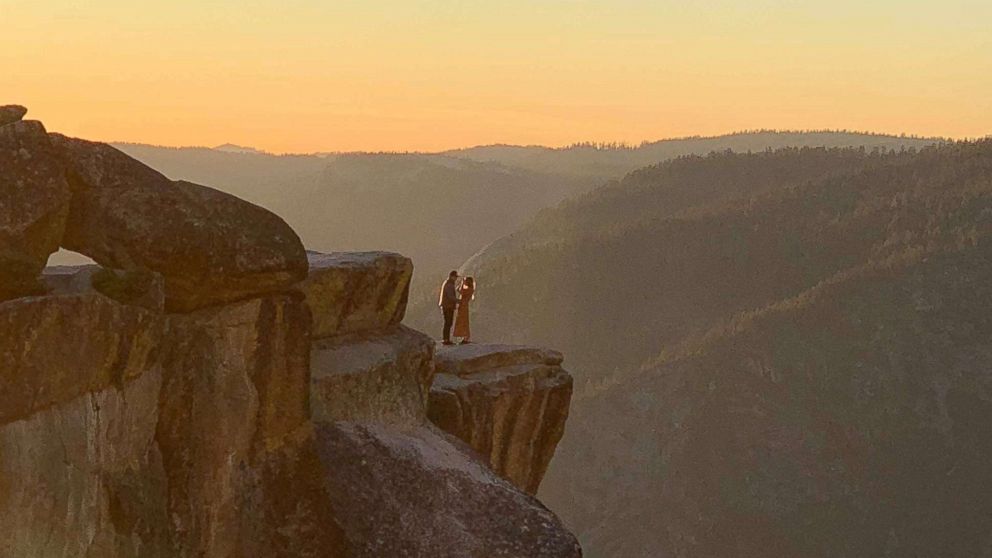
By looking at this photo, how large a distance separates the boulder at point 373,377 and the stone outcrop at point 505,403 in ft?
6.82

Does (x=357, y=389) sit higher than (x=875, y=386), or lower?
higher

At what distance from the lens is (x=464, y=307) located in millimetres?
34938

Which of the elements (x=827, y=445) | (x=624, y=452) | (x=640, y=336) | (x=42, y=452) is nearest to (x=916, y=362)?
(x=827, y=445)

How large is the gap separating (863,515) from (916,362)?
22705 millimetres

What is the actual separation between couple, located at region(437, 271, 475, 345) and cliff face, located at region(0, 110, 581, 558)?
9458 mm

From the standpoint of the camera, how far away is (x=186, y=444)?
734 inches

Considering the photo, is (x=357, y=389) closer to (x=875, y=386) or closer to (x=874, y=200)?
(x=875, y=386)

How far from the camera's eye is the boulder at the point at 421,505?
21688 mm

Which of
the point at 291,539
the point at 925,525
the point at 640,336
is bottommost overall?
the point at 925,525

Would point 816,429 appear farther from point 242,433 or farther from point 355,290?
point 242,433

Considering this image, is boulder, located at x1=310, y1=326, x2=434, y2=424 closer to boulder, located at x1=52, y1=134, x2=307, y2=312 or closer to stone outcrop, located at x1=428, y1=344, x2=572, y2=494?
stone outcrop, located at x1=428, y1=344, x2=572, y2=494

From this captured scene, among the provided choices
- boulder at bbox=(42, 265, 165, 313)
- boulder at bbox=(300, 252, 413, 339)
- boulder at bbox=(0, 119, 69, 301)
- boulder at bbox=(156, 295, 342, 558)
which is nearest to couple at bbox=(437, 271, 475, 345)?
boulder at bbox=(300, 252, 413, 339)

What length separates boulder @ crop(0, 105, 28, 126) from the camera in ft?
60.0

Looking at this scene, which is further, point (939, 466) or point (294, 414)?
point (939, 466)
